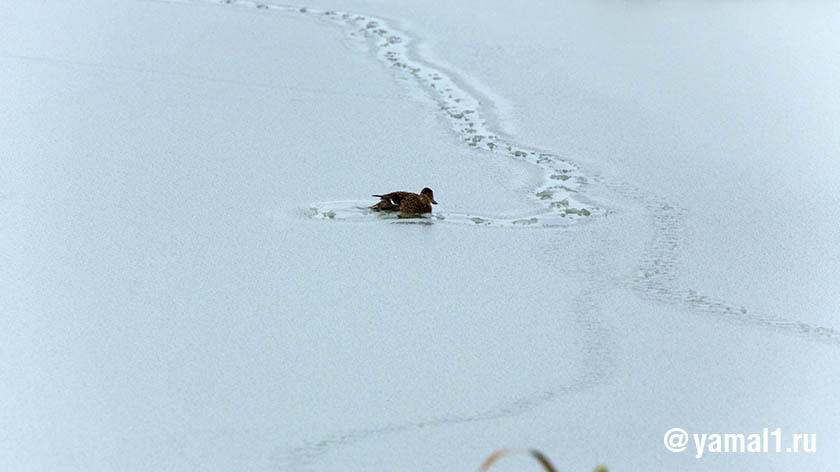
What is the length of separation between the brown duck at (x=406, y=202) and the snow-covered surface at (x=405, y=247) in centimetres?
8

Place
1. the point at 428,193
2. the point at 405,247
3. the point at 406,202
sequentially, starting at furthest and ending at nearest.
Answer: the point at 428,193, the point at 406,202, the point at 405,247

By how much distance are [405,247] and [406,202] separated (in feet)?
0.99

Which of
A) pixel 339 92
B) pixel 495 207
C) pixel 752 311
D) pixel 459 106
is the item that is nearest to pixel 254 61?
pixel 339 92

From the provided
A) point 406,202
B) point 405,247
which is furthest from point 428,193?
point 405,247

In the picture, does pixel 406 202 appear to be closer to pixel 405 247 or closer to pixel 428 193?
pixel 428 193

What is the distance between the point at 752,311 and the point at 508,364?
110 centimetres

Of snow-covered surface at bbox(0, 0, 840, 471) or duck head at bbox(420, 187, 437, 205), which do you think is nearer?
snow-covered surface at bbox(0, 0, 840, 471)

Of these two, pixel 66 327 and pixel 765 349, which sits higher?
pixel 765 349

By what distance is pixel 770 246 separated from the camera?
5.23 metres

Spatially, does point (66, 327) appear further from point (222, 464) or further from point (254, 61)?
point (254, 61)

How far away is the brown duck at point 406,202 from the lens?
17.7 ft

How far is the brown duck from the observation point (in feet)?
17.7

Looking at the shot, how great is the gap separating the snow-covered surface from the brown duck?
0.08 metres

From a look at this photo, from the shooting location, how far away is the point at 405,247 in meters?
5.15
